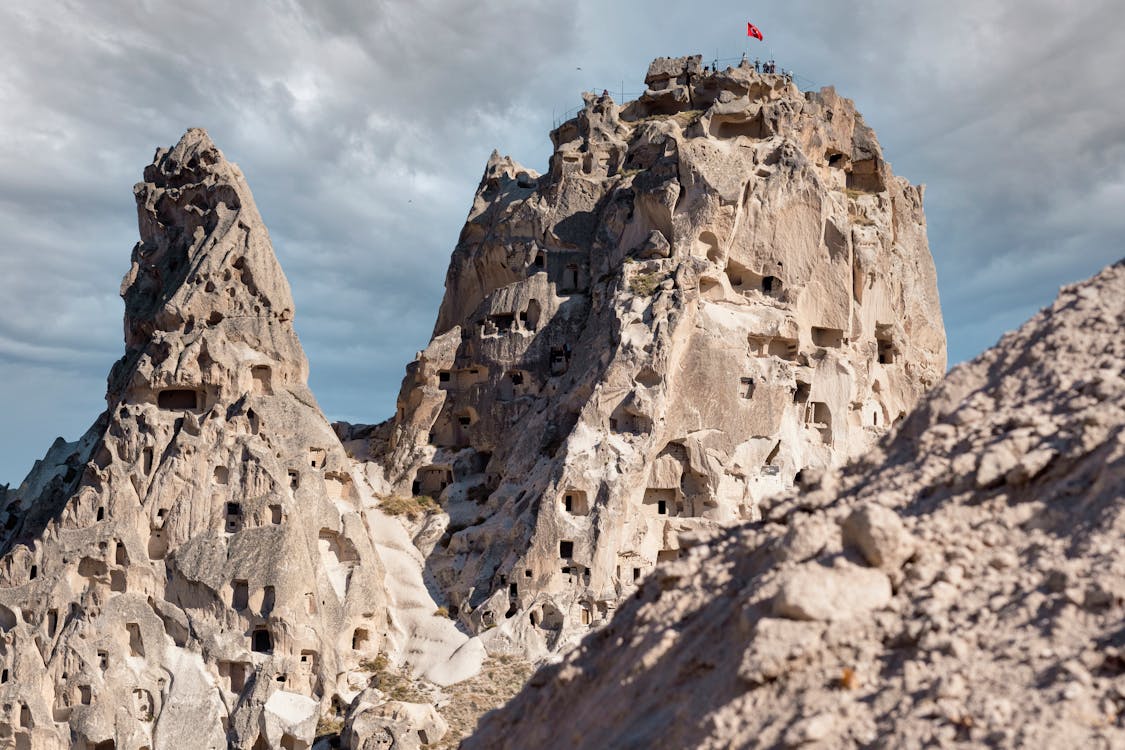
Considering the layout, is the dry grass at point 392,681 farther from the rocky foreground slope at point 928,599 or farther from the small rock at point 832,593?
the small rock at point 832,593

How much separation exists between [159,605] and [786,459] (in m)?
23.5

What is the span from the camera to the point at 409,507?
52844 mm

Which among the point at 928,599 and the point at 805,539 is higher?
the point at 805,539

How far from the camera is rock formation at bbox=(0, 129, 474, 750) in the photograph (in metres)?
44.0

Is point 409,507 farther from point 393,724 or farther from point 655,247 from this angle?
point 393,724

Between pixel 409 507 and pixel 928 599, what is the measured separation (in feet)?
143

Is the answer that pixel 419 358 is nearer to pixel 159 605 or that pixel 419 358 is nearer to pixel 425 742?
pixel 159 605

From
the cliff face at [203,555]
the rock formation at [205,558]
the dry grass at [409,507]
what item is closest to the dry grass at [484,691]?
the rock formation at [205,558]

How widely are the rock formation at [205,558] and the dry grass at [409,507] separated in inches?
46.2

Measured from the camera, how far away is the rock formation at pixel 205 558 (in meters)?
44.0

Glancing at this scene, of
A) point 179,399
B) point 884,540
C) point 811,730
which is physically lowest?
point 811,730

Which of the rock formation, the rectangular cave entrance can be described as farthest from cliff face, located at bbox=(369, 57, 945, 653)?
the rectangular cave entrance

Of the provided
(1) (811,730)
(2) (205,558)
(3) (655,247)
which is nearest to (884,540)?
(1) (811,730)

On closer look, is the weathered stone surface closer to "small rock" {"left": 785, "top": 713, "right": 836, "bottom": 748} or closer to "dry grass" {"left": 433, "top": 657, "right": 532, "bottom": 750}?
"dry grass" {"left": 433, "top": 657, "right": 532, "bottom": 750}
